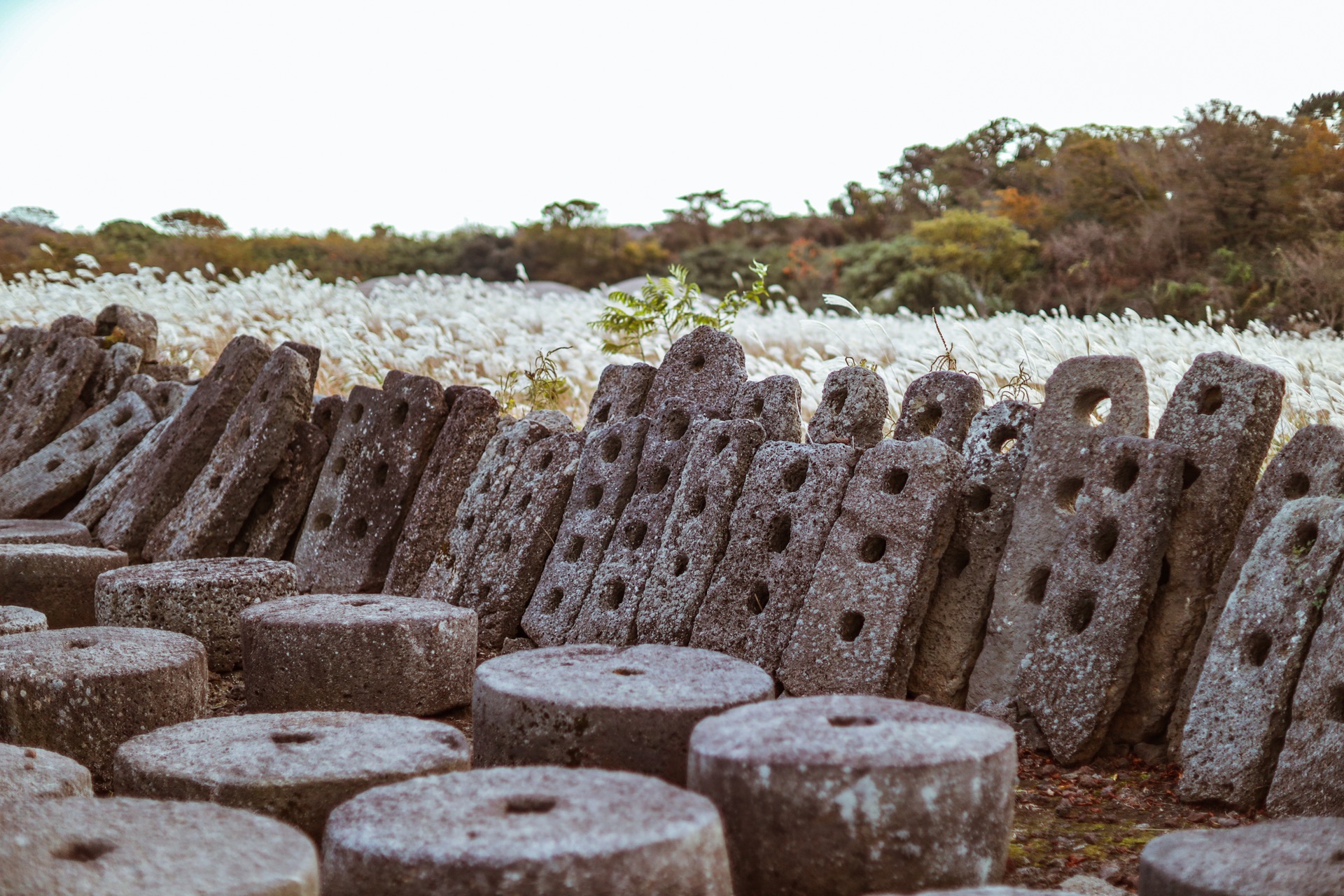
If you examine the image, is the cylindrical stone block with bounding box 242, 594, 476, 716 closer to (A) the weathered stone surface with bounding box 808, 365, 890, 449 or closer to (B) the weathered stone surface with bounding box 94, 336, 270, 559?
(A) the weathered stone surface with bounding box 808, 365, 890, 449

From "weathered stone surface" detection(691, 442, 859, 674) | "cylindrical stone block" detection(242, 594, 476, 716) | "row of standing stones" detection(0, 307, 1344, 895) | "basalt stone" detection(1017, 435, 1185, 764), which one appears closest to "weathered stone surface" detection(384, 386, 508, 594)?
"row of standing stones" detection(0, 307, 1344, 895)

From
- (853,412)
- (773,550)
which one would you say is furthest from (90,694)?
(853,412)

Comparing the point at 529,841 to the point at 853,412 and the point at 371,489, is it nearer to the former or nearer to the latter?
the point at 853,412

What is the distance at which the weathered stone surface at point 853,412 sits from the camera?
4031 millimetres

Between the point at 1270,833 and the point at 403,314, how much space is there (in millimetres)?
8639

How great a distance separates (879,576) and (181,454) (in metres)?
3.86

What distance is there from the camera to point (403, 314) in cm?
988

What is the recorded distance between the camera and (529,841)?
1.88m

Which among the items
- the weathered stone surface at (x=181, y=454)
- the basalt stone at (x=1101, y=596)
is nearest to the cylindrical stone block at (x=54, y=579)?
the weathered stone surface at (x=181, y=454)

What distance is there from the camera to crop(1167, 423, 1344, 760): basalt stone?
2963mm

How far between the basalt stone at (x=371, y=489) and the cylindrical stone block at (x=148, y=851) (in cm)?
288

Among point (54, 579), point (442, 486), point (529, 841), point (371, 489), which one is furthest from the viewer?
point (371, 489)

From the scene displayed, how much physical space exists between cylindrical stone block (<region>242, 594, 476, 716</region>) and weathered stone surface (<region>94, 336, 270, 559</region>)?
7.66 feet

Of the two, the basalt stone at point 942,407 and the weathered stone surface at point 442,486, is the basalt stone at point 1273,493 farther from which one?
the weathered stone surface at point 442,486
